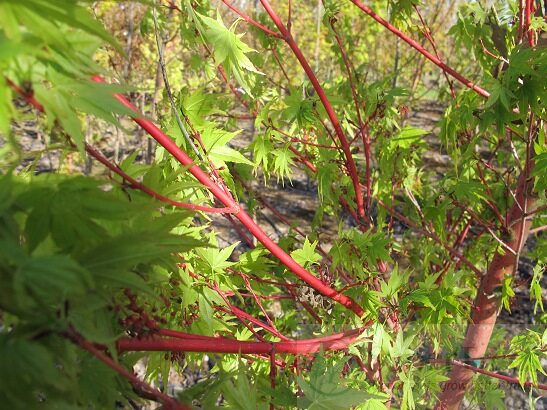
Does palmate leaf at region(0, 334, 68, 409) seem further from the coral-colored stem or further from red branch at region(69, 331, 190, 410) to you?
the coral-colored stem

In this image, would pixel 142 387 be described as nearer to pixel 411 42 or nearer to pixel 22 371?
pixel 22 371

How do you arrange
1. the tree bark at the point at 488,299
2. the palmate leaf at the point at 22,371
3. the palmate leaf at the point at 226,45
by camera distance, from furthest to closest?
the tree bark at the point at 488,299, the palmate leaf at the point at 226,45, the palmate leaf at the point at 22,371

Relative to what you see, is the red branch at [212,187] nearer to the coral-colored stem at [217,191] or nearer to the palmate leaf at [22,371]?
the coral-colored stem at [217,191]

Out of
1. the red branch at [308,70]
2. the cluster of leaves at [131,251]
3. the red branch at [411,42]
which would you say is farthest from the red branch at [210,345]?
the red branch at [411,42]

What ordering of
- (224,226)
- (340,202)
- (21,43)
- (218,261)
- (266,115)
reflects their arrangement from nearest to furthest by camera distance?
(21,43), (218,261), (266,115), (340,202), (224,226)

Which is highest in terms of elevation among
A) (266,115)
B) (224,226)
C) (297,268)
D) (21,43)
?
(21,43)

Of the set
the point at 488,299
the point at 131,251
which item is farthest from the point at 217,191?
the point at 488,299

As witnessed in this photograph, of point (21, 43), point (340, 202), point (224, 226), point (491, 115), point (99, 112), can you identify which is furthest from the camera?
point (224, 226)

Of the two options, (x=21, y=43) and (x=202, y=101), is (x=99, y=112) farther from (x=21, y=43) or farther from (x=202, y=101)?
(x=202, y=101)

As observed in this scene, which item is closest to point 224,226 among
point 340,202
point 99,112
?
point 340,202

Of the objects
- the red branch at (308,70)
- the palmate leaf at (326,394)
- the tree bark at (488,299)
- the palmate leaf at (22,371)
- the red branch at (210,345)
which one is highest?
the red branch at (308,70)

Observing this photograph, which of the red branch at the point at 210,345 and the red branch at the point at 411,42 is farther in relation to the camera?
the red branch at the point at 411,42

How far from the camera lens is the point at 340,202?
5.90 ft

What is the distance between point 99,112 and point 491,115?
987 millimetres
